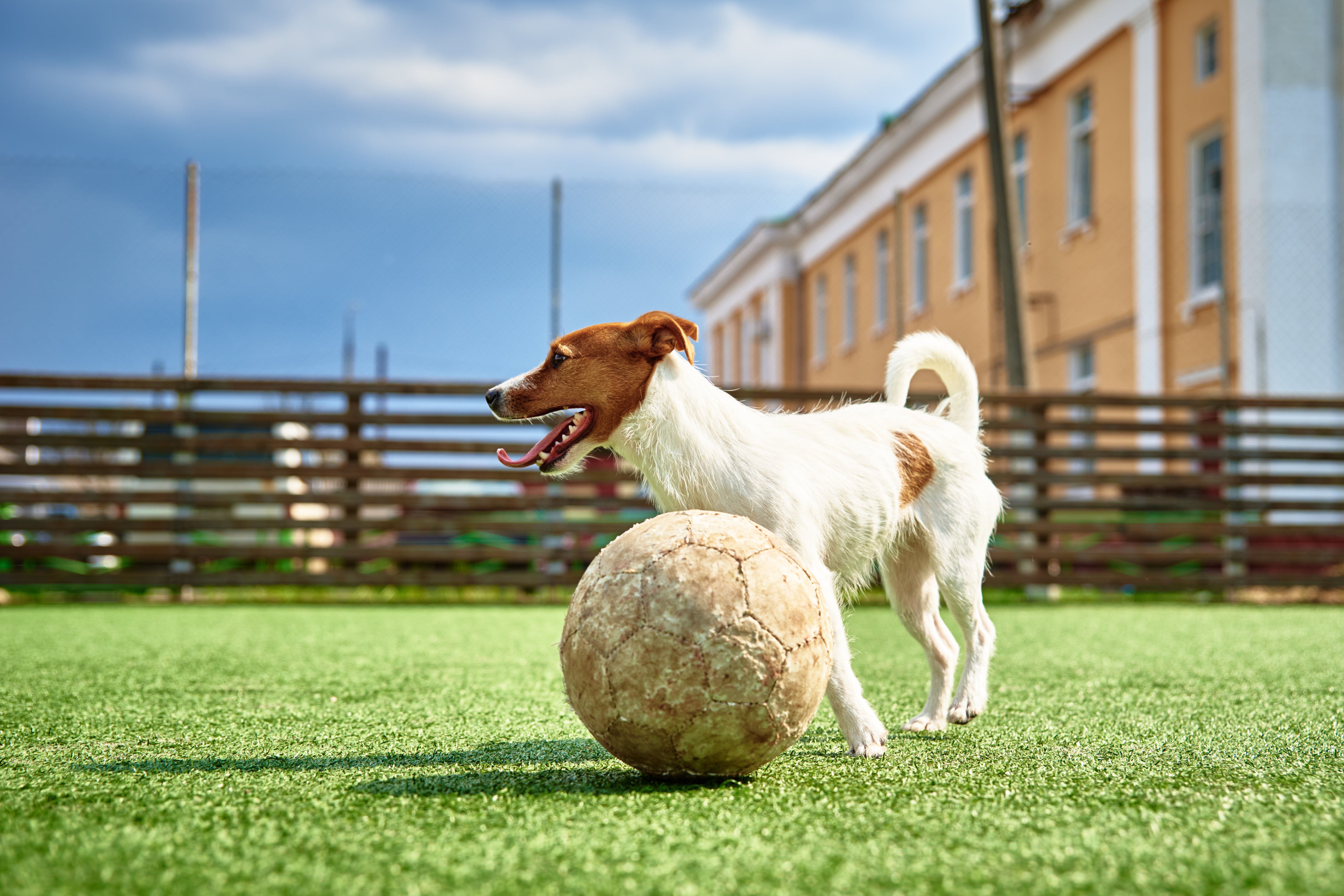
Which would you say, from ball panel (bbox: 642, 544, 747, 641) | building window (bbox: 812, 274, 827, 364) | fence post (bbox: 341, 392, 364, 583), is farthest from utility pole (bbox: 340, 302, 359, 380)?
building window (bbox: 812, 274, 827, 364)

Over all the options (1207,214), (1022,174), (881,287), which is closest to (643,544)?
(1207,214)

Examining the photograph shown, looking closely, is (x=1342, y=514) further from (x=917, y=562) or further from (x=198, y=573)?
(x=198, y=573)

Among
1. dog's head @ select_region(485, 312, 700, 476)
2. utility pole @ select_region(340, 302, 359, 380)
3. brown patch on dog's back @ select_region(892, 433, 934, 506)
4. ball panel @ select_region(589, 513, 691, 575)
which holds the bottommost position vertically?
ball panel @ select_region(589, 513, 691, 575)

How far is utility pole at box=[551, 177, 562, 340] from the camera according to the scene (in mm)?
10133

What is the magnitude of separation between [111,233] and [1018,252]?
7812 mm

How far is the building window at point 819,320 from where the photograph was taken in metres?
25.0

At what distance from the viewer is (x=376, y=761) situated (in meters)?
2.97

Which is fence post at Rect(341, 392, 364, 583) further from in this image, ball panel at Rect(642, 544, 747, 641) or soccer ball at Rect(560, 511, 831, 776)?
ball panel at Rect(642, 544, 747, 641)

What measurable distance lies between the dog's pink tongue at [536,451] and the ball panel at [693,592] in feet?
2.25

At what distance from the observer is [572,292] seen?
1027 cm

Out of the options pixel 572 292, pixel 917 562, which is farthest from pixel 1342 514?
pixel 917 562

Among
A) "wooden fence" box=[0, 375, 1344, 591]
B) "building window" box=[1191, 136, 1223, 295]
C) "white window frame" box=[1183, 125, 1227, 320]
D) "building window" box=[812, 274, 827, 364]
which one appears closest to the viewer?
"wooden fence" box=[0, 375, 1344, 591]

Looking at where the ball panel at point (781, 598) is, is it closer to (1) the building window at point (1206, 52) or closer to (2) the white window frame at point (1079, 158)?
(1) the building window at point (1206, 52)

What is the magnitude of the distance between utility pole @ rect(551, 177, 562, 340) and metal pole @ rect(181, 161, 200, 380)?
9.69ft
